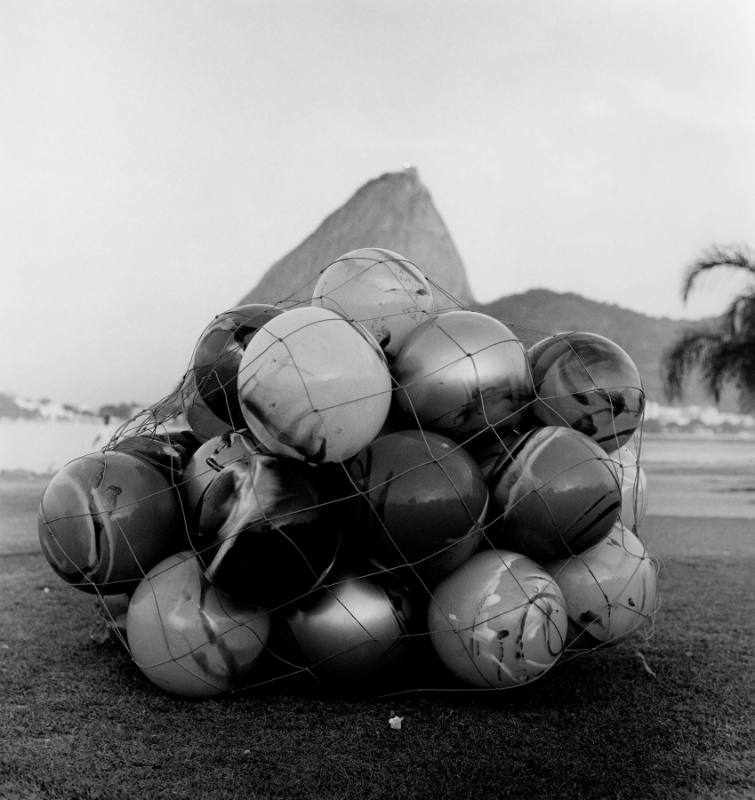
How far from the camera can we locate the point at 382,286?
153 inches

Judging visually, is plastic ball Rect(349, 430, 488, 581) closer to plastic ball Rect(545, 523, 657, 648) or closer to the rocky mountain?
plastic ball Rect(545, 523, 657, 648)

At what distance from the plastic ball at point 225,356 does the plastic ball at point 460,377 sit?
2.64 feet

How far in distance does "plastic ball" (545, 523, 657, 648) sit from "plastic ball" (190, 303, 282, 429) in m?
1.72

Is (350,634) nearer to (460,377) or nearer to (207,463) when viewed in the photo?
(207,463)

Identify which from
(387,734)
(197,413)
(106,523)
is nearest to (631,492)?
(387,734)

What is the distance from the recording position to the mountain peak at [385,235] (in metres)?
9.98

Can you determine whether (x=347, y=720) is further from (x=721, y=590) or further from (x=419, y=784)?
(x=721, y=590)

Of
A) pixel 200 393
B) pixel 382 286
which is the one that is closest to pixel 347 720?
pixel 200 393

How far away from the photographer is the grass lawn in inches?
100

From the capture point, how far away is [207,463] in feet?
11.9

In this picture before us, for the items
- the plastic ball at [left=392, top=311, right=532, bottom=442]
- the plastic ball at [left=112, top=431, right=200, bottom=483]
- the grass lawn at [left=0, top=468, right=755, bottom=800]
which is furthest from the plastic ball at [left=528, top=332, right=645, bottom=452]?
the plastic ball at [left=112, top=431, right=200, bottom=483]

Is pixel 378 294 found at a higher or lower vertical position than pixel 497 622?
higher

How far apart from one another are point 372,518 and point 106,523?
1209 mm

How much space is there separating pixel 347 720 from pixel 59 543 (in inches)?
59.4
